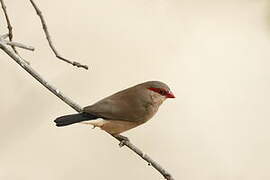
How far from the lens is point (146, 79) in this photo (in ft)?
10.1

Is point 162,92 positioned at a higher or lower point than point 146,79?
→ higher

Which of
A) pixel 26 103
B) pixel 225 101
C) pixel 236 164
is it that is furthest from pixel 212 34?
pixel 26 103

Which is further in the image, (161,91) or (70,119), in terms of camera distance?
(161,91)

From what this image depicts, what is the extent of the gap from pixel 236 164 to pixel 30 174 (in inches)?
35.7

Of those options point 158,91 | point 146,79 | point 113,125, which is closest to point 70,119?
point 113,125

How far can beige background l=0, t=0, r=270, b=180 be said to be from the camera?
2.84 meters

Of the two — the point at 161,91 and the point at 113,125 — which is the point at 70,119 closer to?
the point at 113,125

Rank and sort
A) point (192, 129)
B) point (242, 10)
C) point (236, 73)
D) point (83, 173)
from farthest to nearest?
point (242, 10) < point (236, 73) < point (192, 129) < point (83, 173)

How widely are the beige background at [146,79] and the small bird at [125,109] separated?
3.20 ft

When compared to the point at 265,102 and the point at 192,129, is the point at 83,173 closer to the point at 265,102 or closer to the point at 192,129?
the point at 192,129

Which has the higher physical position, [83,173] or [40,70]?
[40,70]

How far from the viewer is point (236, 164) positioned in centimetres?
291

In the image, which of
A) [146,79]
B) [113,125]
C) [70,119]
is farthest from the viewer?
[146,79]

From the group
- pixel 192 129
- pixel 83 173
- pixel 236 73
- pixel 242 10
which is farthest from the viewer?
pixel 242 10
